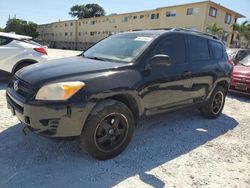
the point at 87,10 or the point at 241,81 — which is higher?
the point at 87,10

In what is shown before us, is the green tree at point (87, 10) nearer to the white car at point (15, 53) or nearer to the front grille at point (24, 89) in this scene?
the white car at point (15, 53)

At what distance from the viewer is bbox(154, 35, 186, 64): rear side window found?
4.11 meters

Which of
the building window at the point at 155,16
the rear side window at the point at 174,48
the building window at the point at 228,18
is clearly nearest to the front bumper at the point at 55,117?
the rear side window at the point at 174,48

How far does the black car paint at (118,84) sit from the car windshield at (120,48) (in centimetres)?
16

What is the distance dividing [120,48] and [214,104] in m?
2.67

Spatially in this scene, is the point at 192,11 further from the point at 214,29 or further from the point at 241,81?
the point at 241,81

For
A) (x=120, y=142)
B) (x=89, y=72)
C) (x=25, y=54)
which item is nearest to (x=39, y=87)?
(x=89, y=72)

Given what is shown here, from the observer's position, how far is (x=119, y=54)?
13.2ft

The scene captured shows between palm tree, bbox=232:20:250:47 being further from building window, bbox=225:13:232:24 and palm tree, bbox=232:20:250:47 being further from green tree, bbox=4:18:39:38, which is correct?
green tree, bbox=4:18:39:38

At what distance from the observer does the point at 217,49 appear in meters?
5.56

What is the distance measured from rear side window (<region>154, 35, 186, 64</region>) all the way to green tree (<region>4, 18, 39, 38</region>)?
73.6 metres

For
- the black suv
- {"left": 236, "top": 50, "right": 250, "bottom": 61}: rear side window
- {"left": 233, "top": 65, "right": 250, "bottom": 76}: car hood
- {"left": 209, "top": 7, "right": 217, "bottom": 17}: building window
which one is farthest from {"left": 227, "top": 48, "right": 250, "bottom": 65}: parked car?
{"left": 209, "top": 7, "right": 217, "bottom": 17}: building window

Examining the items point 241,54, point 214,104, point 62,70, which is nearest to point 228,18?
point 241,54

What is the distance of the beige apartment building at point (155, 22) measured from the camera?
3338 cm
